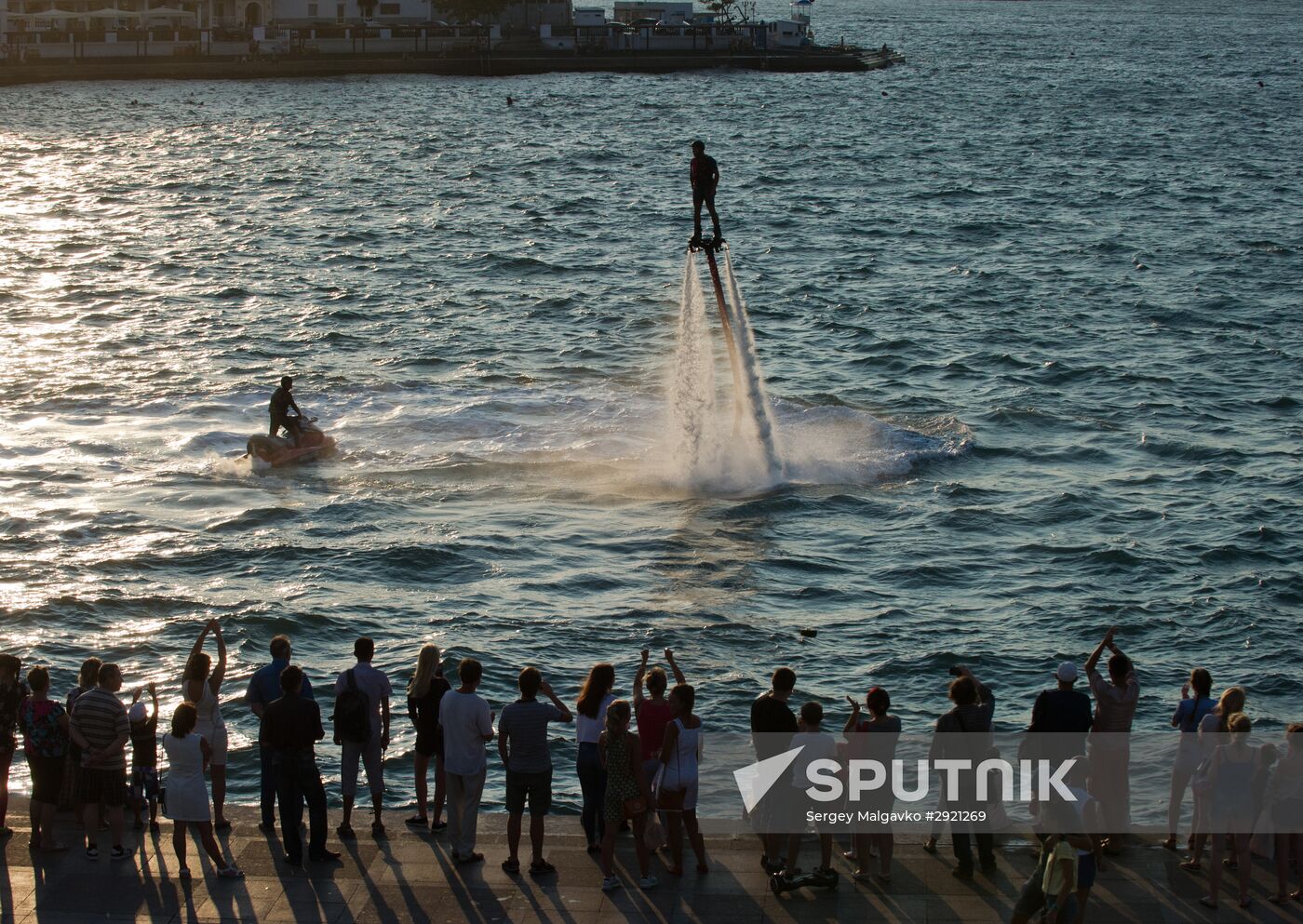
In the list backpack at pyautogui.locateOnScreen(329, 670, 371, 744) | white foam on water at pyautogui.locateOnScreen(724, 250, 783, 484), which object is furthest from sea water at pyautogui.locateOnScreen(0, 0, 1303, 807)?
backpack at pyautogui.locateOnScreen(329, 670, 371, 744)

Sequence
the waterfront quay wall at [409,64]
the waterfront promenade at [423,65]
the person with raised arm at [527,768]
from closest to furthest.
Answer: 1. the person with raised arm at [527,768]
2. the waterfront promenade at [423,65]
3. the waterfront quay wall at [409,64]

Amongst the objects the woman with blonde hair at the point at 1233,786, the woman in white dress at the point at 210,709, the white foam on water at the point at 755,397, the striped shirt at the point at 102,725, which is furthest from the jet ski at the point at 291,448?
the woman with blonde hair at the point at 1233,786

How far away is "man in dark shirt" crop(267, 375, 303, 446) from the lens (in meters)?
33.1

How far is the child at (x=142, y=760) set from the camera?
46.7ft

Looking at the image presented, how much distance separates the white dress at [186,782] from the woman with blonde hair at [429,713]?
190 centimetres

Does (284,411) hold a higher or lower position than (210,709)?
lower

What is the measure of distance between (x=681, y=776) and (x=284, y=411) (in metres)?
21.6

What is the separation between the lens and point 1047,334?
5009 centimetres

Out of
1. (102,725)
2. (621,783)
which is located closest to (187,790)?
(102,725)

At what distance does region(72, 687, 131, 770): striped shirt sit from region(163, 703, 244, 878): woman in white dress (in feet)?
1.72

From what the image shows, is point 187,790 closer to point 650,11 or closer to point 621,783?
point 621,783

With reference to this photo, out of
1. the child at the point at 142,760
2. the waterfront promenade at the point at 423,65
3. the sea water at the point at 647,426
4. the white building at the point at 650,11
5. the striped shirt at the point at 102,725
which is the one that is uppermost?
the white building at the point at 650,11

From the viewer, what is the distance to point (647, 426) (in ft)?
122

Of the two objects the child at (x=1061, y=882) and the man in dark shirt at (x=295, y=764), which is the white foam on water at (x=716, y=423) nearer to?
the man in dark shirt at (x=295, y=764)
